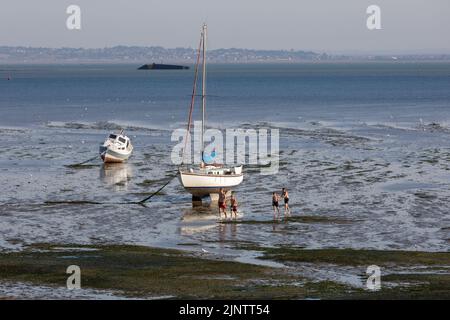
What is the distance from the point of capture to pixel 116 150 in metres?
78.5

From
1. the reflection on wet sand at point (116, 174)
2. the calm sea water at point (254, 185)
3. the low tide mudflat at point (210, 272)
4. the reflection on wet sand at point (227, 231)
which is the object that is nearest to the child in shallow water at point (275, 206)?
the calm sea water at point (254, 185)

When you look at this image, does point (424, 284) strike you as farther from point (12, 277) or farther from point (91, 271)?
point (12, 277)

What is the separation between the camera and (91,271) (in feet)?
125

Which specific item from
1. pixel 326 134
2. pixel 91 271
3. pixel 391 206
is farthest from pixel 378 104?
pixel 91 271

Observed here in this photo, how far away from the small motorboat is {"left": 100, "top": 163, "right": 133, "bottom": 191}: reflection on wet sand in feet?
1.92

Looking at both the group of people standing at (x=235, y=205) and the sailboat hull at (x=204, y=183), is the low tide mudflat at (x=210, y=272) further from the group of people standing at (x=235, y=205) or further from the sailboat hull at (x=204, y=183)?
the sailboat hull at (x=204, y=183)

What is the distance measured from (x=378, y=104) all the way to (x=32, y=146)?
272ft

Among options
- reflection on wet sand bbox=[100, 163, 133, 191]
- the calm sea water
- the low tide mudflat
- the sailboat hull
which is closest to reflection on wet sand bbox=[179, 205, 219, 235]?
the calm sea water

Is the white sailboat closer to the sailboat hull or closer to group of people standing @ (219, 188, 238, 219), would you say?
the sailboat hull

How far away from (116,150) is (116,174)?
6.62 metres

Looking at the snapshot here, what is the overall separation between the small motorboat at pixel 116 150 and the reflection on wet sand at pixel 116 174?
59cm

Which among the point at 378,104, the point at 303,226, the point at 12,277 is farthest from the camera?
the point at 378,104

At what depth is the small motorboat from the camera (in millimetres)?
78312

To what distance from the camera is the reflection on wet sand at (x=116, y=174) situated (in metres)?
66.8
